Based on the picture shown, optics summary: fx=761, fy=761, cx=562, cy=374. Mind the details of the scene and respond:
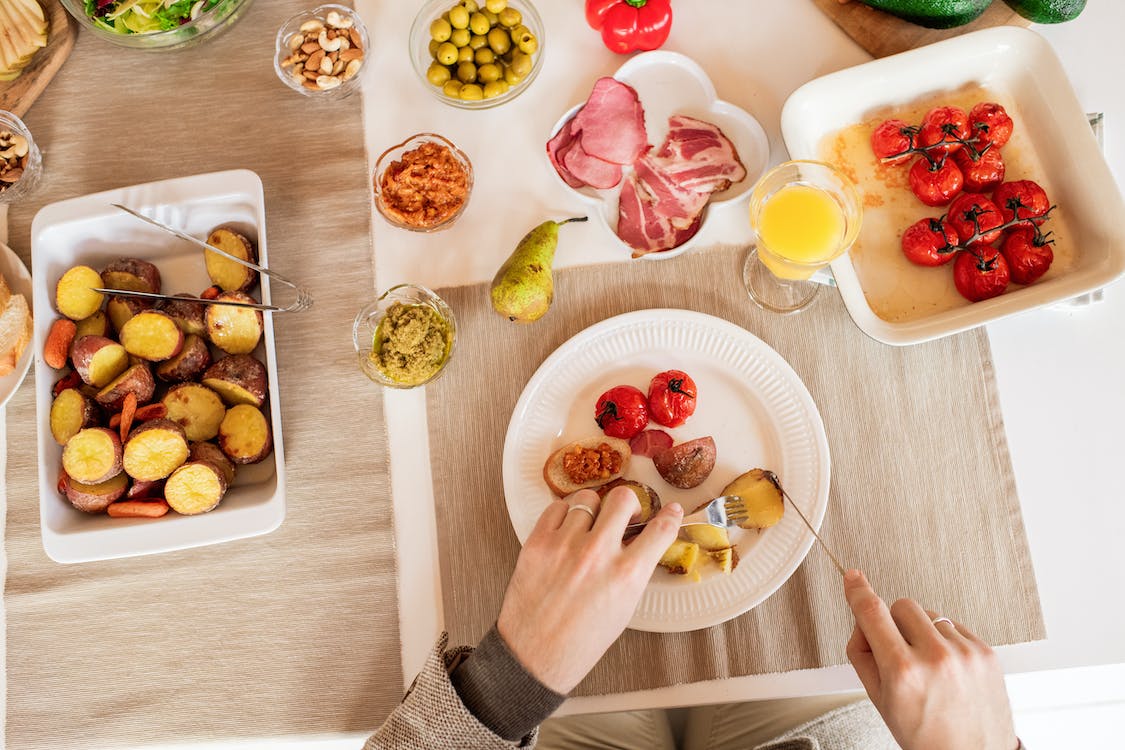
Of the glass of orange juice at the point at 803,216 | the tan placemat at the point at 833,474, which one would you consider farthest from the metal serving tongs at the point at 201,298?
the glass of orange juice at the point at 803,216

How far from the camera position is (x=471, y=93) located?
1234mm

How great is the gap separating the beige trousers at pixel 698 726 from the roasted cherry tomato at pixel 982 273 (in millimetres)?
707

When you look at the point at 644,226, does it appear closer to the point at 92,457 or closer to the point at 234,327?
the point at 234,327

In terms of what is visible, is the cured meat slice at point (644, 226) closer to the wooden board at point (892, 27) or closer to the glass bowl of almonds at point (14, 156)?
the wooden board at point (892, 27)

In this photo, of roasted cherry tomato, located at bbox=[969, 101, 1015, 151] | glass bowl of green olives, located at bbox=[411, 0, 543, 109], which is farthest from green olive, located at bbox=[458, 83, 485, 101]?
roasted cherry tomato, located at bbox=[969, 101, 1015, 151]

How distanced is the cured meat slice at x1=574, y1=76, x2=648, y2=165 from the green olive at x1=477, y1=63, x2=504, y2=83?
146 millimetres

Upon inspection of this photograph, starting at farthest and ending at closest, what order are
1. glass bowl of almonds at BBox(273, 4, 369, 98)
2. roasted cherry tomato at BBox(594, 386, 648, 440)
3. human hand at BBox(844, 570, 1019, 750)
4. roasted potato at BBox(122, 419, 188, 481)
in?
glass bowl of almonds at BBox(273, 4, 369, 98) < roasted cherry tomato at BBox(594, 386, 648, 440) < roasted potato at BBox(122, 419, 188, 481) < human hand at BBox(844, 570, 1019, 750)

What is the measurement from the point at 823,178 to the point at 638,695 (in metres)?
0.84

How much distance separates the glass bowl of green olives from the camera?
1.22 m

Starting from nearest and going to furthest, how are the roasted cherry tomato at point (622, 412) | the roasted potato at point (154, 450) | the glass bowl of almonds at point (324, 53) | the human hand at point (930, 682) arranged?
the human hand at point (930, 682) < the roasted potato at point (154, 450) < the roasted cherry tomato at point (622, 412) < the glass bowl of almonds at point (324, 53)

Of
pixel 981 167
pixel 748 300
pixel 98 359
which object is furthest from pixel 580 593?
pixel 981 167

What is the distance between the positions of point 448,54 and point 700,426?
2.36 ft

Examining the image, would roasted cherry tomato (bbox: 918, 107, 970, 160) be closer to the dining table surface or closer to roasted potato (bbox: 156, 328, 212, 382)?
the dining table surface

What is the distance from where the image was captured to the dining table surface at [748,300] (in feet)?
3.81
